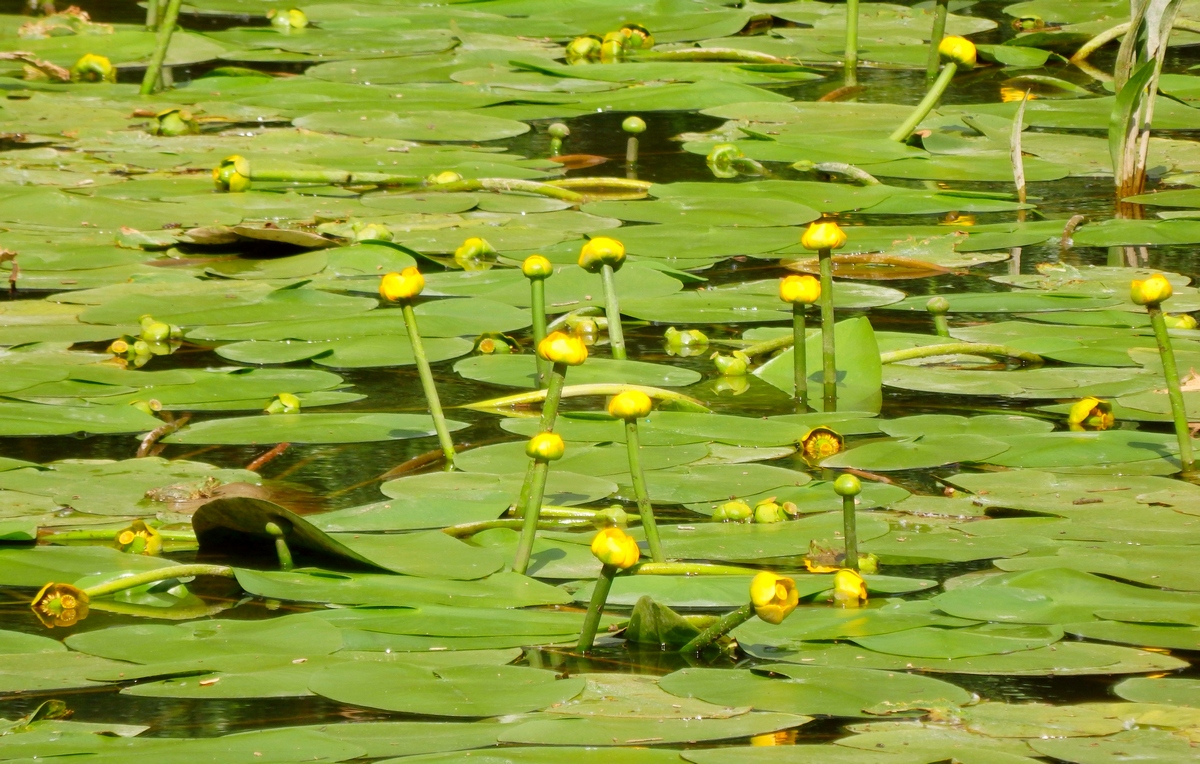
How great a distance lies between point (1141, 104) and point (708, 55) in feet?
6.52

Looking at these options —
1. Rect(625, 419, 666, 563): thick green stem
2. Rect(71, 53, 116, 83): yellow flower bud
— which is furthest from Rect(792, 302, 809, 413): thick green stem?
Rect(71, 53, 116, 83): yellow flower bud

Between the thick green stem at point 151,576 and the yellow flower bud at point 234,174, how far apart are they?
2.15 m

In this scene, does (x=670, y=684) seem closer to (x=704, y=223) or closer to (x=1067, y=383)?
(x=1067, y=383)

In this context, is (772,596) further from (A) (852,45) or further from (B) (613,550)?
(A) (852,45)

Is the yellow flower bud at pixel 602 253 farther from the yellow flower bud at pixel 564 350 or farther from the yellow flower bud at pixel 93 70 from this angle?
the yellow flower bud at pixel 93 70

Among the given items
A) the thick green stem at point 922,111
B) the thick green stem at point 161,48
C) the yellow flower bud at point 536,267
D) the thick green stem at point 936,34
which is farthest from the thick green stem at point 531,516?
the thick green stem at point 936,34

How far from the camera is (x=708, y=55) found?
5.54 meters

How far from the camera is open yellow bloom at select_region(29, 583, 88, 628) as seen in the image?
1.76 metres

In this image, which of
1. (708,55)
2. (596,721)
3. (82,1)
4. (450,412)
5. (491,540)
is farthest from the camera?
(82,1)

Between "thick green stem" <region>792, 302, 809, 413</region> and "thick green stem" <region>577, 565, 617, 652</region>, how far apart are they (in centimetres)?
89

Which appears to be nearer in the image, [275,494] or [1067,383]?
[275,494]

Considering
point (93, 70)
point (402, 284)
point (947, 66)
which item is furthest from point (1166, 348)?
point (93, 70)

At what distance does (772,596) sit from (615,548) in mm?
142

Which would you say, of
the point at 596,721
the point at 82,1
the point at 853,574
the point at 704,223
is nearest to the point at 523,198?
the point at 704,223
